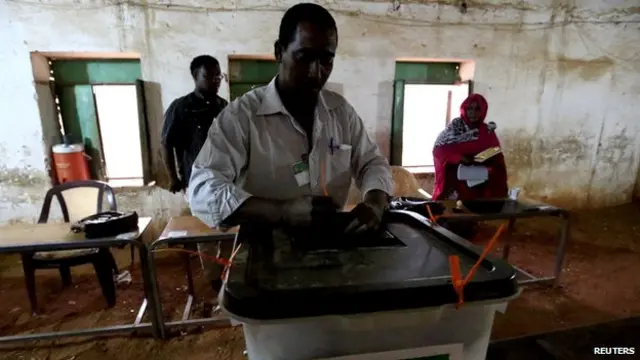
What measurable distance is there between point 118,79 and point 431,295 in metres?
3.41

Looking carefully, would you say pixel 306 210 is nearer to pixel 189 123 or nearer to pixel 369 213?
pixel 369 213

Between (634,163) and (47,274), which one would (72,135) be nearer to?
(47,274)

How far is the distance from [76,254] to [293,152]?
207cm

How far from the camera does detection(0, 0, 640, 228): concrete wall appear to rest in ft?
9.69

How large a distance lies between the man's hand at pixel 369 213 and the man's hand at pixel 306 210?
0.06m

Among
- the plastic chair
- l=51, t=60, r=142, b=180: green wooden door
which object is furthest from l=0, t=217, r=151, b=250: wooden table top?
l=51, t=60, r=142, b=180: green wooden door

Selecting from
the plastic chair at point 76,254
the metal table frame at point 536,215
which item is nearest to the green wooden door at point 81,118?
the plastic chair at point 76,254

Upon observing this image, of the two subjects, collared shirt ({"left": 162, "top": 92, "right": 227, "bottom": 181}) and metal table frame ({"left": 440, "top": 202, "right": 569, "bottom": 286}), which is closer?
metal table frame ({"left": 440, "top": 202, "right": 569, "bottom": 286})

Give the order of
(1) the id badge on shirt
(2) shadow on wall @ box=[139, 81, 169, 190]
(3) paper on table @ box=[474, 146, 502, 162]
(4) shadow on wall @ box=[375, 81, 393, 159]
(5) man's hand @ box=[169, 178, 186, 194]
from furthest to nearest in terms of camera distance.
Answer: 1. (4) shadow on wall @ box=[375, 81, 393, 159]
2. (2) shadow on wall @ box=[139, 81, 169, 190]
3. (3) paper on table @ box=[474, 146, 502, 162]
4. (5) man's hand @ box=[169, 178, 186, 194]
5. (1) the id badge on shirt

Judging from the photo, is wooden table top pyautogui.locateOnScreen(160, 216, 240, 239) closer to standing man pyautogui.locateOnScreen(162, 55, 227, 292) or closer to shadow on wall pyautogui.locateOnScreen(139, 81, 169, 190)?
standing man pyautogui.locateOnScreen(162, 55, 227, 292)

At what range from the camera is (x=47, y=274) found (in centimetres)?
306

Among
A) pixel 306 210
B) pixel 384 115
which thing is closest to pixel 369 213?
pixel 306 210

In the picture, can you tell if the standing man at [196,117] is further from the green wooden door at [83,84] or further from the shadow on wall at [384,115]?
the shadow on wall at [384,115]

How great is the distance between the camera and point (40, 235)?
1.97 m
